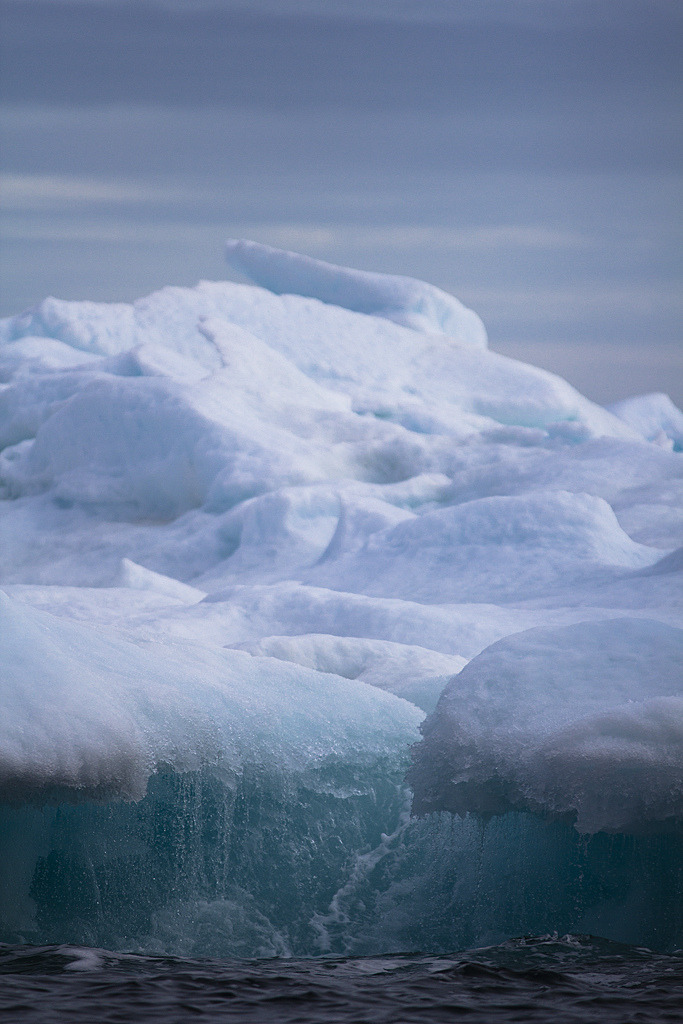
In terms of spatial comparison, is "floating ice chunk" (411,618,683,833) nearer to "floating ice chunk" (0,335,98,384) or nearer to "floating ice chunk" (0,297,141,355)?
"floating ice chunk" (0,335,98,384)

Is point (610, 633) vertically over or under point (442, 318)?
under

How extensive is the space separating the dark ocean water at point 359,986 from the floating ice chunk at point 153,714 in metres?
0.68

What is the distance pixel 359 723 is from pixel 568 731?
138 cm

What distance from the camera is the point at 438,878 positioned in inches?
200

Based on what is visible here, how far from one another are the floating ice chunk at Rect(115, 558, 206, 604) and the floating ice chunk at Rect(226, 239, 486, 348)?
47.1ft

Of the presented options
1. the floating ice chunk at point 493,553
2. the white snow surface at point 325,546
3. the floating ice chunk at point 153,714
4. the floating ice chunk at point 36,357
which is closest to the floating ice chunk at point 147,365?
the white snow surface at point 325,546

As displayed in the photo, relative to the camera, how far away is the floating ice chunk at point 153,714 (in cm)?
451

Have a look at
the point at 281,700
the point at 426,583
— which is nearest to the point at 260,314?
the point at 426,583

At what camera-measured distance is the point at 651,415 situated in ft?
84.3

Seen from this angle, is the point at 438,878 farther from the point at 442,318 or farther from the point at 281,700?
the point at 442,318

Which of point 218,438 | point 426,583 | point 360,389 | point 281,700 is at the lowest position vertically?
point 281,700

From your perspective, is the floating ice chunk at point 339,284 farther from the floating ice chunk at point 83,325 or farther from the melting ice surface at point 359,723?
the melting ice surface at point 359,723

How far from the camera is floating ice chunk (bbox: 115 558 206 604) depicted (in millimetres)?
10133

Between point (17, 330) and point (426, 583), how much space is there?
15925 mm
